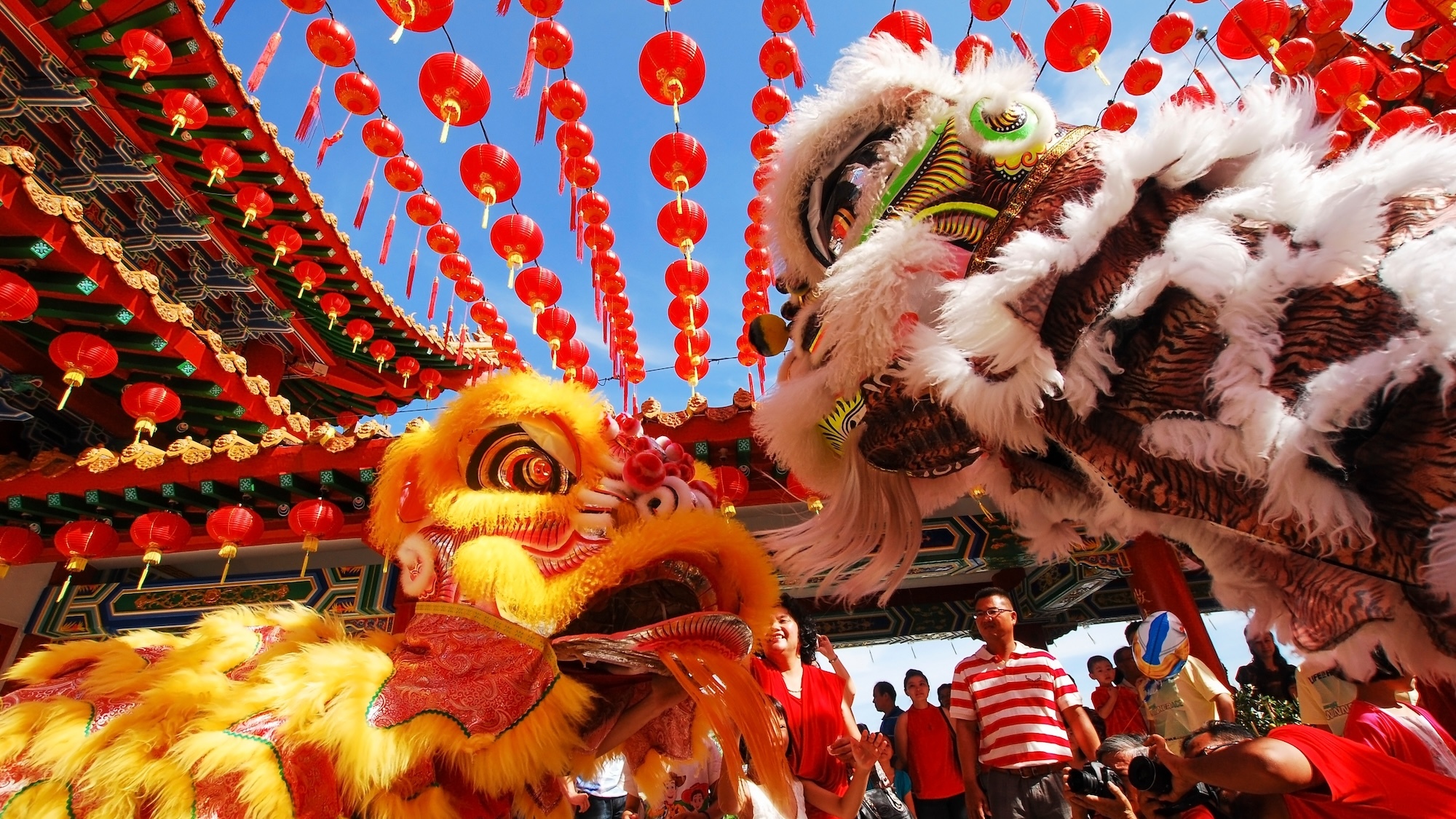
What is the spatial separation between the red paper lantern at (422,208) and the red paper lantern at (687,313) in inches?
69.8

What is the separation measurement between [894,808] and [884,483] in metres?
1.67

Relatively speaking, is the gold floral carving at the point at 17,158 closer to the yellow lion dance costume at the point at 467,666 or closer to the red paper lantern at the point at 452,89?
the red paper lantern at the point at 452,89

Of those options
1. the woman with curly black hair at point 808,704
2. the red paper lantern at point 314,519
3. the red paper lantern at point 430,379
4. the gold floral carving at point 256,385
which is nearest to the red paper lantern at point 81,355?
the gold floral carving at point 256,385

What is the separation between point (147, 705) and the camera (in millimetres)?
1128

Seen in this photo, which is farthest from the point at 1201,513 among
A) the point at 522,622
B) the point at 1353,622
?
the point at 522,622

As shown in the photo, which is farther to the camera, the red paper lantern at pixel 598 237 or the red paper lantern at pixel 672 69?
the red paper lantern at pixel 598 237

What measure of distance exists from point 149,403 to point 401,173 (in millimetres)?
1971

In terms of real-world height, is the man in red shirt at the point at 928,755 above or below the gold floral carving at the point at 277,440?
below

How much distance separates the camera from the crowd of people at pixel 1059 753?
1276 millimetres

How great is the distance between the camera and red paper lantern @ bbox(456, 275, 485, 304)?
5.57m

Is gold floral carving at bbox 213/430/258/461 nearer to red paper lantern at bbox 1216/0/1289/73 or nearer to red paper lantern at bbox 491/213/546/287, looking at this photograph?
red paper lantern at bbox 491/213/546/287

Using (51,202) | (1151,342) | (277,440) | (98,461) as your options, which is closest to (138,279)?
(51,202)

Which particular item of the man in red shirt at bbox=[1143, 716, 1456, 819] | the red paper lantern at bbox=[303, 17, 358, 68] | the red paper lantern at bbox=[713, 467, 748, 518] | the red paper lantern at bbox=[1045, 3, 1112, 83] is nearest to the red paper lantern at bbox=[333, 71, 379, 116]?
the red paper lantern at bbox=[303, 17, 358, 68]

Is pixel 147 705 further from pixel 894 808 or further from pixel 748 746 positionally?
pixel 894 808
